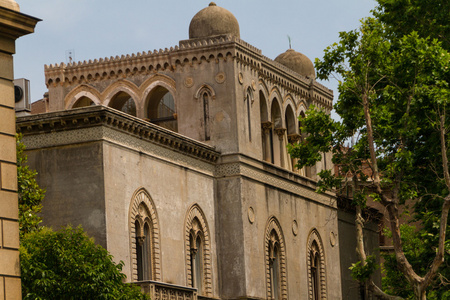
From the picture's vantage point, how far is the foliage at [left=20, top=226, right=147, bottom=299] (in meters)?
26.2

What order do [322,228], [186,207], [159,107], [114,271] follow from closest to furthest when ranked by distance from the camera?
[114,271] < [186,207] < [159,107] < [322,228]

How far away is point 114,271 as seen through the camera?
27.6 metres

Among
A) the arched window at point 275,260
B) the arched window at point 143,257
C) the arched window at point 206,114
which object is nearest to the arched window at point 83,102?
the arched window at point 206,114

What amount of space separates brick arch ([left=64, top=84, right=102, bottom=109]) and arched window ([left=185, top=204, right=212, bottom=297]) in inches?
233

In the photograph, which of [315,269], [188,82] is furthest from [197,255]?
[315,269]

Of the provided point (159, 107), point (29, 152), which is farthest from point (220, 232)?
point (29, 152)

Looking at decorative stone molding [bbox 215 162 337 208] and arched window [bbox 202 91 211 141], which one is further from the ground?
arched window [bbox 202 91 211 141]

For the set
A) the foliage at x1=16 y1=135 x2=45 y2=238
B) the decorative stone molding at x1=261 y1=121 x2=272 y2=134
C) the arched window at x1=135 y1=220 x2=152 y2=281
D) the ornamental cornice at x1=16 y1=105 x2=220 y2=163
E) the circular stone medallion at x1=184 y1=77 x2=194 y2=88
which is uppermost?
the circular stone medallion at x1=184 y1=77 x2=194 y2=88

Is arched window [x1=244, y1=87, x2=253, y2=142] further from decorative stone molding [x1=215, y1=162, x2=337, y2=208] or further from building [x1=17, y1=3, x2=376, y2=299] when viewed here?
decorative stone molding [x1=215, y1=162, x2=337, y2=208]

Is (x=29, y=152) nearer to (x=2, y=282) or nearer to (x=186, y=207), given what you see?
(x=186, y=207)

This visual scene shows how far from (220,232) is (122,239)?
6.17 metres

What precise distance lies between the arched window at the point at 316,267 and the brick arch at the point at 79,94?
954 centimetres

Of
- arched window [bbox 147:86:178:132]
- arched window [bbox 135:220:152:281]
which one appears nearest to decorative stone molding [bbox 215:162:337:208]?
arched window [bbox 147:86:178:132]

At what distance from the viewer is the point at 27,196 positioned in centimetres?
2931
